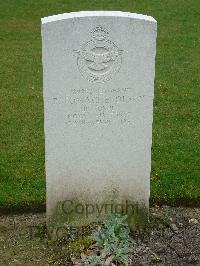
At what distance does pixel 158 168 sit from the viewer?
6.40 m

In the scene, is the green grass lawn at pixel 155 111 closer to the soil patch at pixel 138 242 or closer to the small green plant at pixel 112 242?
the soil patch at pixel 138 242

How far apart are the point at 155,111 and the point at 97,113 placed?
11.1 feet

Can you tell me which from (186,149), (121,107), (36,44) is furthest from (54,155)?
(36,44)

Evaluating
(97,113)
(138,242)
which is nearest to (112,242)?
→ (138,242)

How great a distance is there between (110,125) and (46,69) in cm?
73

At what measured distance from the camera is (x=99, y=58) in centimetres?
458

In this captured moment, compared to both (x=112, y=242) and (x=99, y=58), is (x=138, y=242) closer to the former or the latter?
(x=112, y=242)

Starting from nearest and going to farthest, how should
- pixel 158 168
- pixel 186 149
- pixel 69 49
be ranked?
pixel 69 49 → pixel 158 168 → pixel 186 149

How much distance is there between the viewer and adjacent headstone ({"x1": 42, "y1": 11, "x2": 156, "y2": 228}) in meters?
4.46

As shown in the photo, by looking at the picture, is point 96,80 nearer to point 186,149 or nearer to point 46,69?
point 46,69

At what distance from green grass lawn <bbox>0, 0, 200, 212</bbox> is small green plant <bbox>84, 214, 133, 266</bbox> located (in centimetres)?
92

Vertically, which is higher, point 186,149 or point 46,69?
point 46,69

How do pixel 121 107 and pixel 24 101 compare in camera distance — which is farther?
pixel 24 101

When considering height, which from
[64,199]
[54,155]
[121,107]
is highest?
[121,107]
